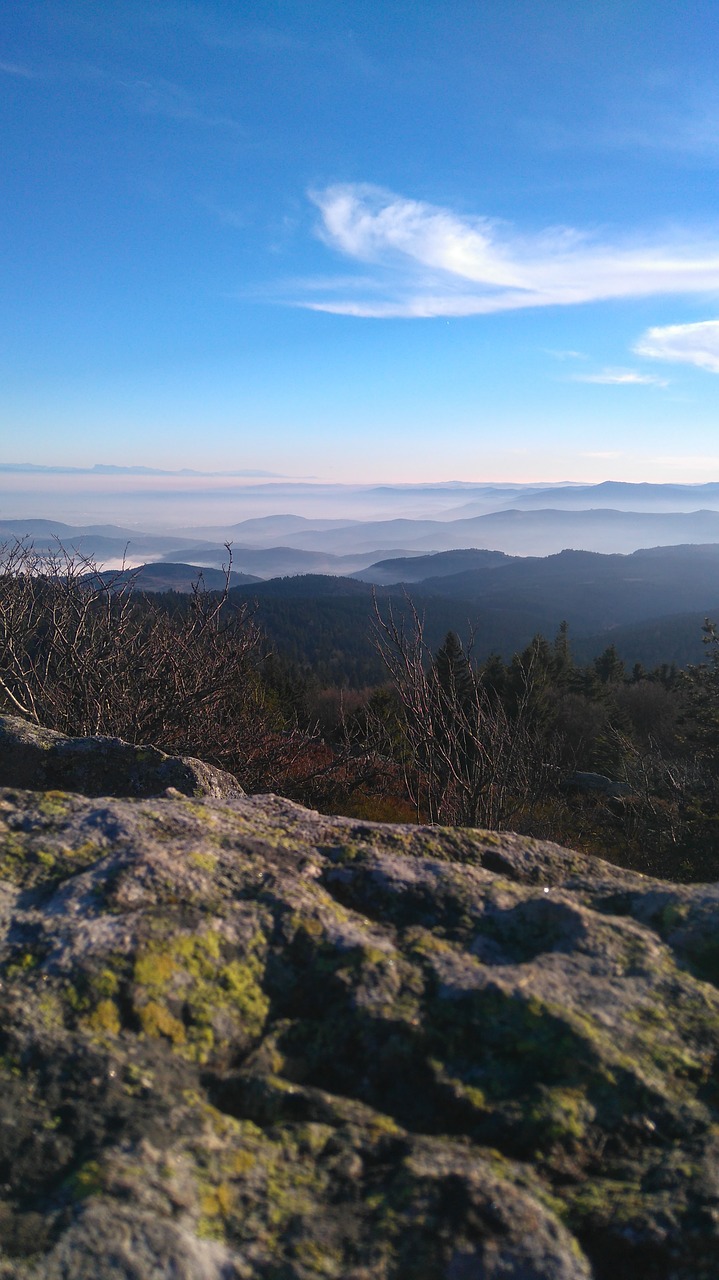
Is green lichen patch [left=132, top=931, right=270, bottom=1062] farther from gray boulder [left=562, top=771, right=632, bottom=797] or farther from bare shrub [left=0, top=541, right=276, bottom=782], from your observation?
gray boulder [left=562, top=771, right=632, bottom=797]

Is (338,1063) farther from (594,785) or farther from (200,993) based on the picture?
(594,785)

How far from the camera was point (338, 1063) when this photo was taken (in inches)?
68.9

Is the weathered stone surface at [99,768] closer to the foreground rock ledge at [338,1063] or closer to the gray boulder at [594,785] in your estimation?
the foreground rock ledge at [338,1063]

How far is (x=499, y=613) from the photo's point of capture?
653ft

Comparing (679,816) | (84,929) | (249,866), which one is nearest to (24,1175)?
(84,929)

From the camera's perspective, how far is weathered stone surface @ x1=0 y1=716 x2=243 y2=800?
11.7 ft

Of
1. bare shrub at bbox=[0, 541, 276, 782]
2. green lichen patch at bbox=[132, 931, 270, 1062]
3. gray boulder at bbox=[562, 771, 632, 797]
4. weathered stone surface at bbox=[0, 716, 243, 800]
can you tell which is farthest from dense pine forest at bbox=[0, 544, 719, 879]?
green lichen patch at bbox=[132, 931, 270, 1062]

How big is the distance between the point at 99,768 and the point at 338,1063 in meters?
2.41

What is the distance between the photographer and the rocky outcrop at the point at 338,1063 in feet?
4.09

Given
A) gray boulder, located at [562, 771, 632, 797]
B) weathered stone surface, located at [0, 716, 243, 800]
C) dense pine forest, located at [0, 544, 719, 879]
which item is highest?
weathered stone surface, located at [0, 716, 243, 800]

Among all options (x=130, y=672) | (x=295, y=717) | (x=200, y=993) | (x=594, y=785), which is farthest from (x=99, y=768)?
(x=594, y=785)

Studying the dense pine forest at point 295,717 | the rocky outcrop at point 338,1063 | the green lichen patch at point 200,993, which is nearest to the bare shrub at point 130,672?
the dense pine forest at point 295,717

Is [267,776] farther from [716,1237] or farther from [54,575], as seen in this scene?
[716,1237]

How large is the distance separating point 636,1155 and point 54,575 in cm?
1282
